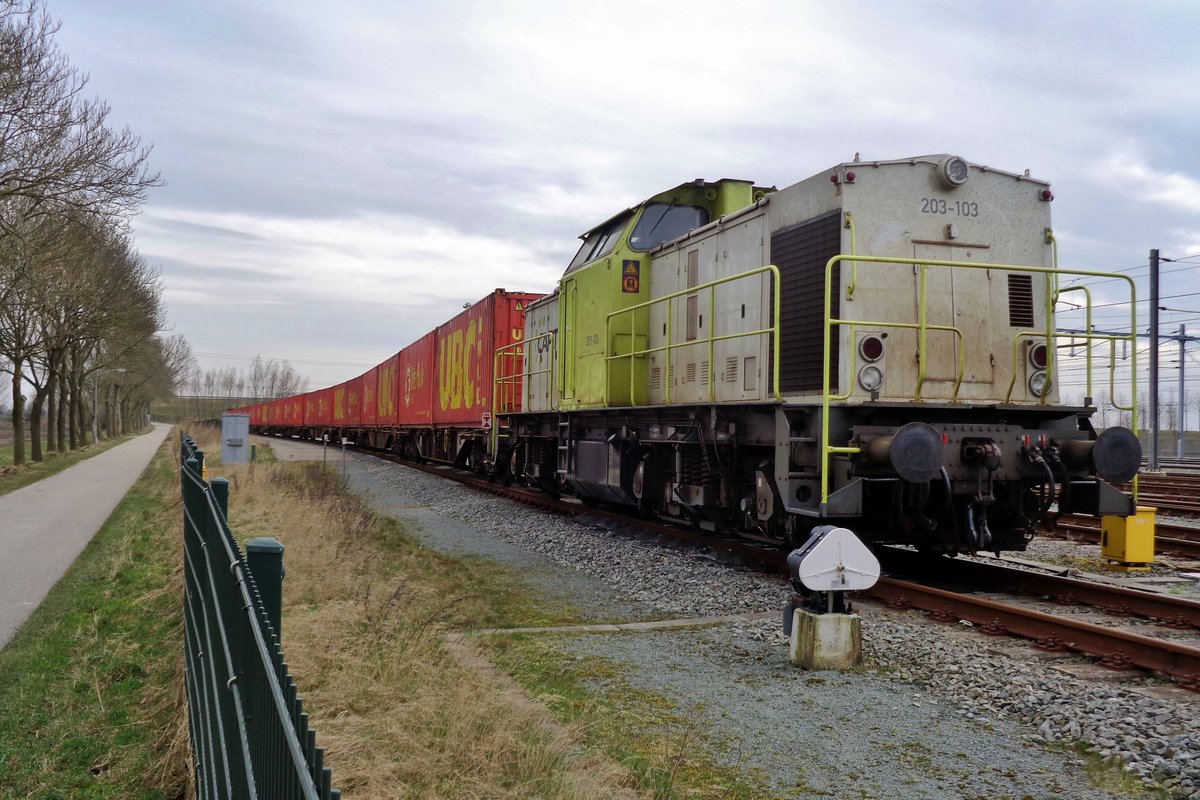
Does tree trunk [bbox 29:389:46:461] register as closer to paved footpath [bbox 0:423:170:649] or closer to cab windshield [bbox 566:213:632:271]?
paved footpath [bbox 0:423:170:649]

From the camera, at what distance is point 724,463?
9.23 metres

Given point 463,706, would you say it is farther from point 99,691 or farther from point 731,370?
point 731,370

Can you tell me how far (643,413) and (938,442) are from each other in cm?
433

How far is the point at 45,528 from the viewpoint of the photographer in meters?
13.0

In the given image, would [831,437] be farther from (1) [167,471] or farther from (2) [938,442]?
(1) [167,471]

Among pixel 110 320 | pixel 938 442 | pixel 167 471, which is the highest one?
pixel 110 320

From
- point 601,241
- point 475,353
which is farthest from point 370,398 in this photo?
point 601,241

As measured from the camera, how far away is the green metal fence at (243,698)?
5.24 ft

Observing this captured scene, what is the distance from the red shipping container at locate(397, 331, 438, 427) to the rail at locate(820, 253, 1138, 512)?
16599mm

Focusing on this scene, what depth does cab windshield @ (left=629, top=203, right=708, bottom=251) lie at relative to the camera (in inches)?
444

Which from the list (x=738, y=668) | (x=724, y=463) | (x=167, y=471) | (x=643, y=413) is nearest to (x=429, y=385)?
(x=167, y=471)

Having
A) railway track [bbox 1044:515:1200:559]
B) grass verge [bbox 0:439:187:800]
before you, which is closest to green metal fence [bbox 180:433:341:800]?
grass verge [bbox 0:439:187:800]

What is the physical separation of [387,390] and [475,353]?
13367 mm

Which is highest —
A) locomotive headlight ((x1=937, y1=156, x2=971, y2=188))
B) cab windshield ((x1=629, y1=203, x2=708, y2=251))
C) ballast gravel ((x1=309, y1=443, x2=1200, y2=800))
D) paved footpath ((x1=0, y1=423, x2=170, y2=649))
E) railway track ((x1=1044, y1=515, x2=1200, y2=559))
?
cab windshield ((x1=629, y1=203, x2=708, y2=251))
